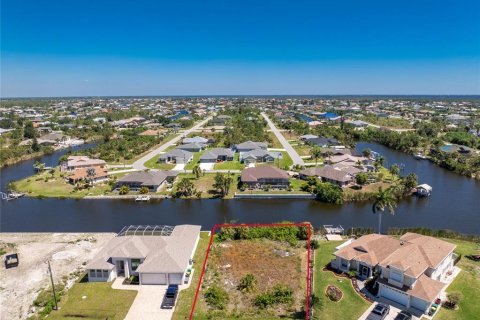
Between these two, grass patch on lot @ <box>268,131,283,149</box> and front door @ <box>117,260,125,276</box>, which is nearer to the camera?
front door @ <box>117,260,125,276</box>

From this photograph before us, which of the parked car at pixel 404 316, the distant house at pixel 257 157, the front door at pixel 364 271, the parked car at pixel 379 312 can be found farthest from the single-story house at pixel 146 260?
the distant house at pixel 257 157

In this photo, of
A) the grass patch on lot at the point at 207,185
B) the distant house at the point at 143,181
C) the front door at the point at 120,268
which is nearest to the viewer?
the front door at the point at 120,268

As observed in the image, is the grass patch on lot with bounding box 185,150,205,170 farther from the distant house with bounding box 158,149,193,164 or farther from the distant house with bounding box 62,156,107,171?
the distant house with bounding box 62,156,107,171

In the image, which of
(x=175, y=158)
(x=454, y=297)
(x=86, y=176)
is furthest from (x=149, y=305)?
(x=175, y=158)

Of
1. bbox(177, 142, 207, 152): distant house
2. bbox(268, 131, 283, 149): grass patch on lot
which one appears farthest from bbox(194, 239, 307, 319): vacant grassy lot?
bbox(268, 131, 283, 149): grass patch on lot

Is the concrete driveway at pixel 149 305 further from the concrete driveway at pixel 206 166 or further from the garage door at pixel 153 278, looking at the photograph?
the concrete driveway at pixel 206 166

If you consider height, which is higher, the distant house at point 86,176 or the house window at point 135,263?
the distant house at point 86,176
